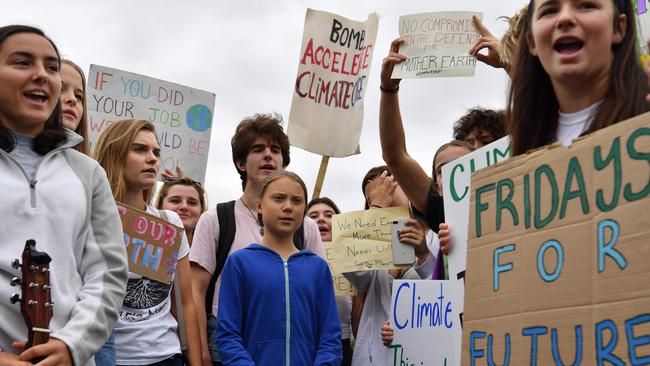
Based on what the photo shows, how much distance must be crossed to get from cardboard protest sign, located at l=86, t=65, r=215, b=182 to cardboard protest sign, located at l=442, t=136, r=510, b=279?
11.2 feet

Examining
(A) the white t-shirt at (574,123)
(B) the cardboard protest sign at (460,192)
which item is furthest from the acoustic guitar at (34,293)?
(B) the cardboard protest sign at (460,192)

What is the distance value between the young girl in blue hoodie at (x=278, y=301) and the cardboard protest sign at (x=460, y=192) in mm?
889

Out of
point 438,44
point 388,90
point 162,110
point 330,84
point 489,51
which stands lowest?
point 388,90

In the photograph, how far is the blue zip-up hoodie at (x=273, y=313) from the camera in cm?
401

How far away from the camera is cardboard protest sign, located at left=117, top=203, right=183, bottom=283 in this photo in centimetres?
382

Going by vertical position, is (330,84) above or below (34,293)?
above

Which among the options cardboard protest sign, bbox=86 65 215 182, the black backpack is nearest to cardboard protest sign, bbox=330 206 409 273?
the black backpack

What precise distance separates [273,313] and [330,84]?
2.98 m

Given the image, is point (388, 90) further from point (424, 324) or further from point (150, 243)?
point (150, 243)

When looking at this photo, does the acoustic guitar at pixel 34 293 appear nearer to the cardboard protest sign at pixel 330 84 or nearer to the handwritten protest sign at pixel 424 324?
the handwritten protest sign at pixel 424 324

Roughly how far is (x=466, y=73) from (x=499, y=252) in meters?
2.60

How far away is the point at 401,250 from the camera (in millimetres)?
4520

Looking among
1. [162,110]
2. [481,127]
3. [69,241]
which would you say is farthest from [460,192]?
[162,110]

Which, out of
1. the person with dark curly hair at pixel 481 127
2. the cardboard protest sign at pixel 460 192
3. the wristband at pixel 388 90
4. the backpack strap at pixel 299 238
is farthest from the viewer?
the backpack strap at pixel 299 238
